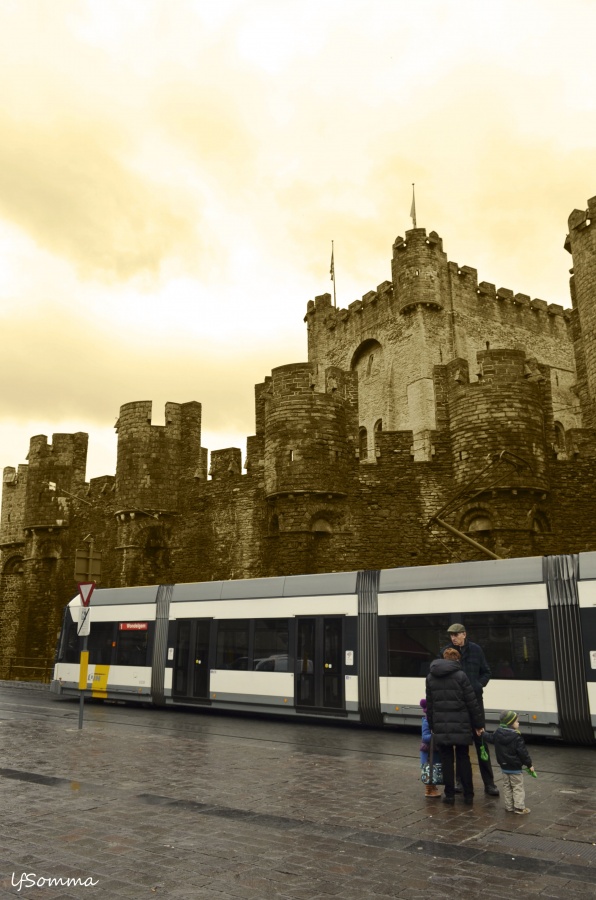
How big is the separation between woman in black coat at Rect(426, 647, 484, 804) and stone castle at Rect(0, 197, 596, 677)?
9.53 metres

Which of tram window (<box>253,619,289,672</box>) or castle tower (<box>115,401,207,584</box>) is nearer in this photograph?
tram window (<box>253,619,289,672</box>)

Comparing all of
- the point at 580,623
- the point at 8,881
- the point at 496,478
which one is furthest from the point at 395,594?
the point at 8,881

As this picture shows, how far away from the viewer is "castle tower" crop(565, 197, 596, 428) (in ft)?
69.3

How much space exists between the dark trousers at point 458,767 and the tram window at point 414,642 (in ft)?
14.8

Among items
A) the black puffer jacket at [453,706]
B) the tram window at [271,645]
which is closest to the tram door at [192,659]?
the tram window at [271,645]

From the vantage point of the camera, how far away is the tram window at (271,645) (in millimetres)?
12969

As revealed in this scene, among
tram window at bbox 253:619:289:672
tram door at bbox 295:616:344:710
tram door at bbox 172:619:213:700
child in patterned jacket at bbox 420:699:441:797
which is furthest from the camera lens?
tram door at bbox 172:619:213:700

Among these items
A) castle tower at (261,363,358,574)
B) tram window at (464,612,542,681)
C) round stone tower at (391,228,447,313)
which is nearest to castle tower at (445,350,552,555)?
castle tower at (261,363,358,574)

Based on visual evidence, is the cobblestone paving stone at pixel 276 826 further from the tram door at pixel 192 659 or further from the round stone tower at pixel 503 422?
the round stone tower at pixel 503 422

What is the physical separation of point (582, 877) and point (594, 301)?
64.2 ft

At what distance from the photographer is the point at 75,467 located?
25.7 m

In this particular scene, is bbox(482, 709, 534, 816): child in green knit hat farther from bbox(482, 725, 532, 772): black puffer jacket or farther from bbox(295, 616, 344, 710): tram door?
bbox(295, 616, 344, 710): tram door

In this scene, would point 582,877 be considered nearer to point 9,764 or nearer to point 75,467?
point 9,764

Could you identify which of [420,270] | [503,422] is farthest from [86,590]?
[420,270]
